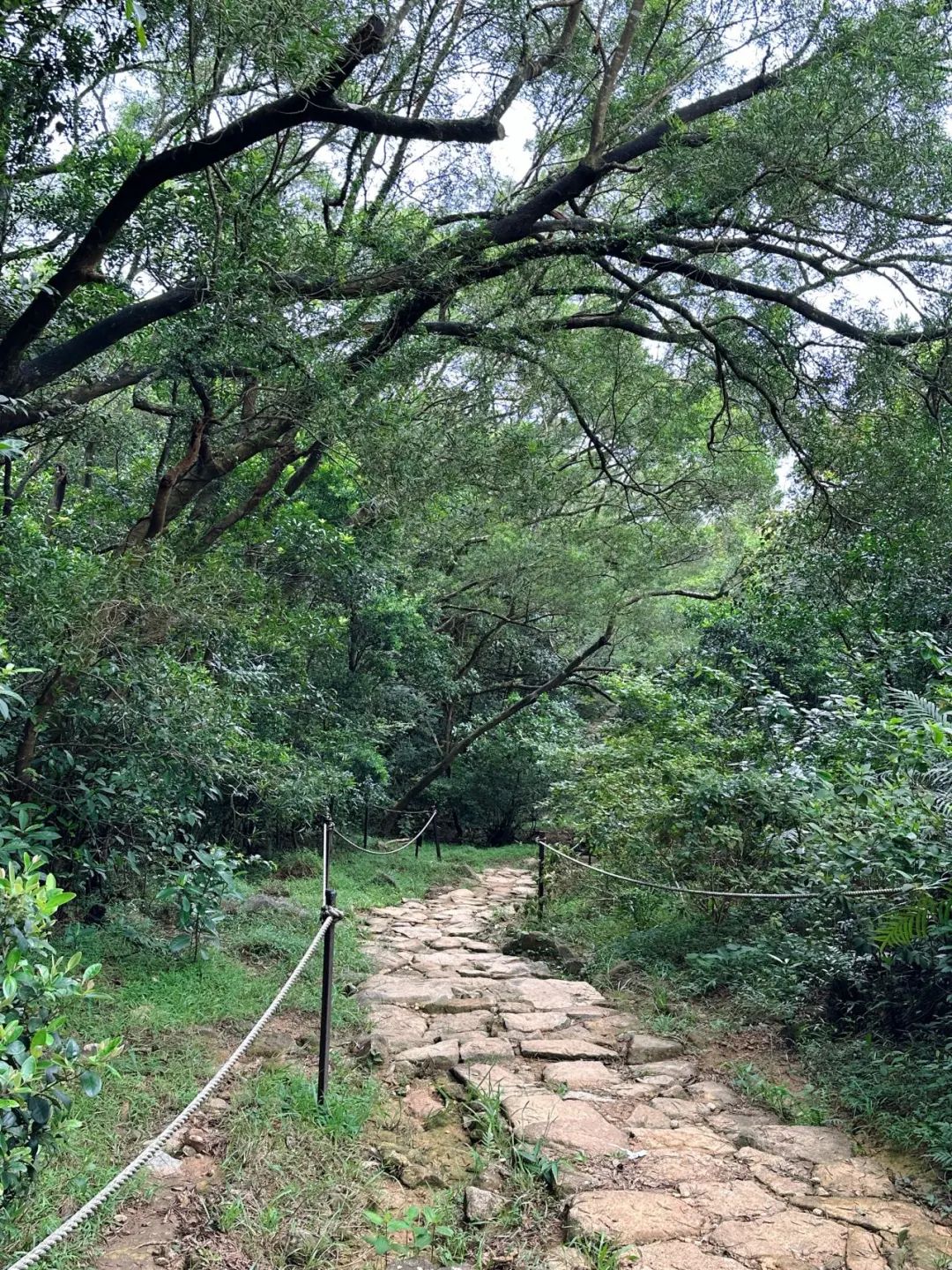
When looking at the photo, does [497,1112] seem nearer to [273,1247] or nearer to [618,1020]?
[273,1247]

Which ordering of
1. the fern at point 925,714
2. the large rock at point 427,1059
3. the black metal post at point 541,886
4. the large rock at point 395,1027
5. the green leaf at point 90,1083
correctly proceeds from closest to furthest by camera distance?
the green leaf at point 90,1083 < the fern at point 925,714 < the large rock at point 427,1059 < the large rock at point 395,1027 < the black metal post at point 541,886

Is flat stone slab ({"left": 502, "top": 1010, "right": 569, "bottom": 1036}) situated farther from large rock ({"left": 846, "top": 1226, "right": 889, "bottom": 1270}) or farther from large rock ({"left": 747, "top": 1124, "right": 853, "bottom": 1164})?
large rock ({"left": 846, "top": 1226, "right": 889, "bottom": 1270})

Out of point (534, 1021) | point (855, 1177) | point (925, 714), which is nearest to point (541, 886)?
point (534, 1021)

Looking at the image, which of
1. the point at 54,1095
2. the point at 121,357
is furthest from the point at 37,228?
the point at 54,1095

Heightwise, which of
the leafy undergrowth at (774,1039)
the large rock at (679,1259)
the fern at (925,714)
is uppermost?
the fern at (925,714)

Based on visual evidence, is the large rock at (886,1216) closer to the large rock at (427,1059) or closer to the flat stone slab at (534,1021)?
the large rock at (427,1059)

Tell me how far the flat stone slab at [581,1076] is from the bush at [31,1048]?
100 inches

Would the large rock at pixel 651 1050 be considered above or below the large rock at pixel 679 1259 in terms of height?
below

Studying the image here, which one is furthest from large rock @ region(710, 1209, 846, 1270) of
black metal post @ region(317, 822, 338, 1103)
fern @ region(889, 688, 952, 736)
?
fern @ region(889, 688, 952, 736)

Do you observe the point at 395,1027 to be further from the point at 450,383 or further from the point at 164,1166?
the point at 450,383

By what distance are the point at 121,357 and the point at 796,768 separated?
6.78m

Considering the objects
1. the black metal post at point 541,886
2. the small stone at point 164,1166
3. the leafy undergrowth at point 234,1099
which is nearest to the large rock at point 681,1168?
the leafy undergrowth at point 234,1099

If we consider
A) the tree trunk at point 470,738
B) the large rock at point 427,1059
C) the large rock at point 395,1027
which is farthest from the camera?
the tree trunk at point 470,738

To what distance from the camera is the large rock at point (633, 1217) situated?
284 cm
